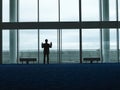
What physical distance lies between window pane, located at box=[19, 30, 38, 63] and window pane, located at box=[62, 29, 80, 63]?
2.16 m

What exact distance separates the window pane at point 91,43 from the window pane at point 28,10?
410cm

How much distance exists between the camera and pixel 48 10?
85.9 ft

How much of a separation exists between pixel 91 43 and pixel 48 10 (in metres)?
4.22

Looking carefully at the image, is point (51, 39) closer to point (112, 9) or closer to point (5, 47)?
point (5, 47)

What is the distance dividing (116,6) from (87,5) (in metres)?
2.28

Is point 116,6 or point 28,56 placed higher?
point 116,6

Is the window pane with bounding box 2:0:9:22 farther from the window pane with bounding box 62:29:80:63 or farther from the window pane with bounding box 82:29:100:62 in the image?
the window pane with bounding box 82:29:100:62

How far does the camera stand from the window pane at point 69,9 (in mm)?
26078

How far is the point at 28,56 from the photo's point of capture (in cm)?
2606

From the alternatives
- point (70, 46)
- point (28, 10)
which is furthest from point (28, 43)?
point (70, 46)

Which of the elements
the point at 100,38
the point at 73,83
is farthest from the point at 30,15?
the point at 73,83

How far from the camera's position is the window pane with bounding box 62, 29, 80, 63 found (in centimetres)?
2559

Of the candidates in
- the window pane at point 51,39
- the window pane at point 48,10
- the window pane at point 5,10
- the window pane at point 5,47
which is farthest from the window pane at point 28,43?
the window pane at point 5,10

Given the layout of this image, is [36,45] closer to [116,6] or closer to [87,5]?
[87,5]
